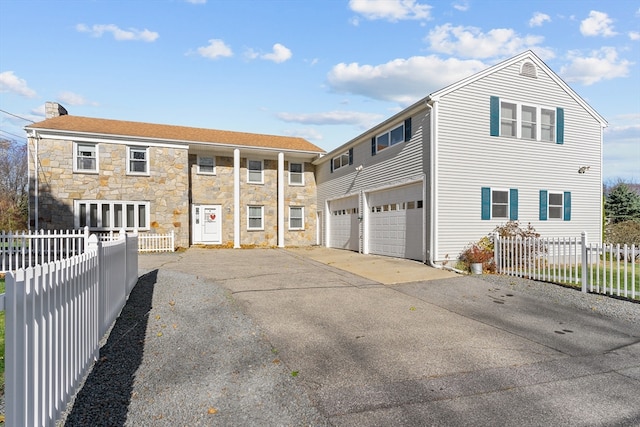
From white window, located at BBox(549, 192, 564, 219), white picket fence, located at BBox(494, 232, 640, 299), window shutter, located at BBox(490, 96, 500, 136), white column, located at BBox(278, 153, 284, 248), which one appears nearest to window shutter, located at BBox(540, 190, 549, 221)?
white window, located at BBox(549, 192, 564, 219)

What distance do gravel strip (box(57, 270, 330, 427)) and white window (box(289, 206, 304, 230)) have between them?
15856 millimetres

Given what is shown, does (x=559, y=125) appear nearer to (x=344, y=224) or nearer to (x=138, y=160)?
(x=344, y=224)

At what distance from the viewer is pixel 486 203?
1309 centimetres

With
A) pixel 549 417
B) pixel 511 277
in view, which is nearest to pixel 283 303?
pixel 549 417

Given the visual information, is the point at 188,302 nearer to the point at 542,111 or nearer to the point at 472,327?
the point at 472,327

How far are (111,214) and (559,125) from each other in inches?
791

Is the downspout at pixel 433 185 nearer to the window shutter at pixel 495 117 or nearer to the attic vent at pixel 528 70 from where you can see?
the window shutter at pixel 495 117

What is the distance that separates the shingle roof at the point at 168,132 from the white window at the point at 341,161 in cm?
207

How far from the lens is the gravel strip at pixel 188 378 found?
10.6ft

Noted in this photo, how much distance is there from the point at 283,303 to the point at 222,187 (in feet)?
49.1

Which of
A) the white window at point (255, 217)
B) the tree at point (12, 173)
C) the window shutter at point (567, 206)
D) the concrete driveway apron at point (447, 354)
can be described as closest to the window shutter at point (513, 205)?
the window shutter at point (567, 206)

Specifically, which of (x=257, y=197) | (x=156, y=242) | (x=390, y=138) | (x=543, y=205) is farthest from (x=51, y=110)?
(x=543, y=205)

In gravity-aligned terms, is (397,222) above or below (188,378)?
above

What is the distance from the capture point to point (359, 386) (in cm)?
390
